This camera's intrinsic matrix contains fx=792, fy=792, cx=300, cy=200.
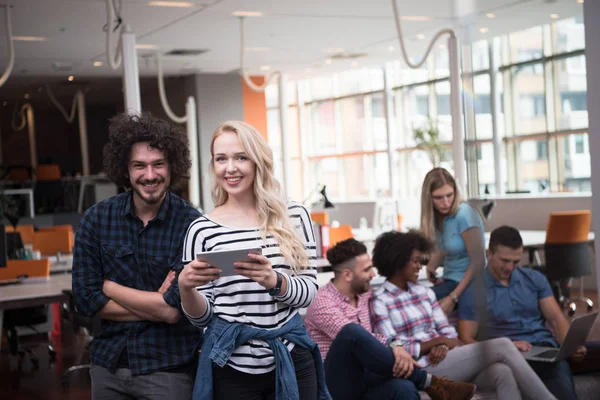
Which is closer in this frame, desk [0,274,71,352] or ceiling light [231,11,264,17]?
desk [0,274,71,352]

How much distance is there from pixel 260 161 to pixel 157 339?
1.82ft

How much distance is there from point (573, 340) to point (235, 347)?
5.33 feet

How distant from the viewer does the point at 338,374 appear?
3365mm

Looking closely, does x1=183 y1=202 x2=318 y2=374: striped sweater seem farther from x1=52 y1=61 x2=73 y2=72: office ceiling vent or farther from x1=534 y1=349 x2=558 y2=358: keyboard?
x1=52 y1=61 x2=73 y2=72: office ceiling vent

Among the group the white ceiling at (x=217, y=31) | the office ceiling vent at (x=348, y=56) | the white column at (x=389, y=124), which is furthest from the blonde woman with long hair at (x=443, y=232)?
the white column at (x=389, y=124)

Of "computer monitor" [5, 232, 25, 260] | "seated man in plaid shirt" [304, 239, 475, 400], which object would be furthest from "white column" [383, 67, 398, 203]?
"seated man in plaid shirt" [304, 239, 475, 400]

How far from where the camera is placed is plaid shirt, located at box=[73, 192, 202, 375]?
212 cm

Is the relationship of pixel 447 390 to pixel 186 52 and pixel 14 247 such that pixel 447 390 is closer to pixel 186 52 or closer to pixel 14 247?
pixel 14 247

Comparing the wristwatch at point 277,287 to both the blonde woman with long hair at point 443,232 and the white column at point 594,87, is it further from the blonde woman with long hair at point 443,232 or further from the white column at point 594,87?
the blonde woman with long hair at point 443,232

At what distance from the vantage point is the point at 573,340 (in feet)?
10.0

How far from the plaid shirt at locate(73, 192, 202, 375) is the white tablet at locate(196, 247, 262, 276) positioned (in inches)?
12.1

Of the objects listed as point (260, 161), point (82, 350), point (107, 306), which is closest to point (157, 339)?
point (107, 306)

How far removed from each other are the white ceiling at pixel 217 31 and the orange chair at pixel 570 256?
17.1ft

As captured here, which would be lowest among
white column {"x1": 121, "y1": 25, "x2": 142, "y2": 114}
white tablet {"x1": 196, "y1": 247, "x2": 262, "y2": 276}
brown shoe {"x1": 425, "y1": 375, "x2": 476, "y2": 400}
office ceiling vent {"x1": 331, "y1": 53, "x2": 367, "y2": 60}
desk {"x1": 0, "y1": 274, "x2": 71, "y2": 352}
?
brown shoe {"x1": 425, "y1": 375, "x2": 476, "y2": 400}
